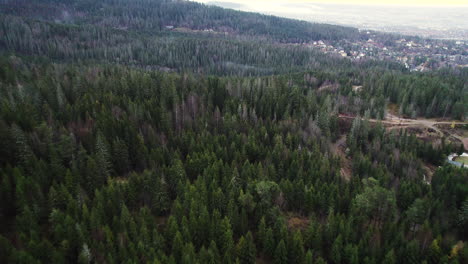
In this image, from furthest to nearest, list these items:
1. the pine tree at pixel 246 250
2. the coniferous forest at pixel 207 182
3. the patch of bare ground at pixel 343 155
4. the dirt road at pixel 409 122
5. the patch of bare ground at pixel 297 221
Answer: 1. the dirt road at pixel 409 122
2. the patch of bare ground at pixel 343 155
3. the patch of bare ground at pixel 297 221
4. the pine tree at pixel 246 250
5. the coniferous forest at pixel 207 182

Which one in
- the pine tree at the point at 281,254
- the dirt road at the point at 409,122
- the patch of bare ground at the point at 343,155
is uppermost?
the dirt road at the point at 409,122

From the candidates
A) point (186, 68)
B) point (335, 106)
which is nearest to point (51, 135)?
point (335, 106)

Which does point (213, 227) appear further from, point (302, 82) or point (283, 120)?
point (302, 82)

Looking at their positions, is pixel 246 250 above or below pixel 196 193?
below

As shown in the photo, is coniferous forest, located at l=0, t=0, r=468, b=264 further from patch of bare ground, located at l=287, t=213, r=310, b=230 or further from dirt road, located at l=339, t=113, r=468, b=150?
dirt road, located at l=339, t=113, r=468, b=150

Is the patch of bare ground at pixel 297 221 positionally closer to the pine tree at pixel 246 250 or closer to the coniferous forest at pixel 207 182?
the coniferous forest at pixel 207 182

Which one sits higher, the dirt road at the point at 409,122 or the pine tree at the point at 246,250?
the dirt road at the point at 409,122

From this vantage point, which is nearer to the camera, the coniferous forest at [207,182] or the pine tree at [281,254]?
the coniferous forest at [207,182]

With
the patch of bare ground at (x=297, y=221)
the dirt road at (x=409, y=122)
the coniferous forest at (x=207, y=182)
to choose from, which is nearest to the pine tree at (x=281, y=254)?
the coniferous forest at (x=207, y=182)

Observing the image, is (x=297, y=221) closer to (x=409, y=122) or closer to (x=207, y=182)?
(x=207, y=182)

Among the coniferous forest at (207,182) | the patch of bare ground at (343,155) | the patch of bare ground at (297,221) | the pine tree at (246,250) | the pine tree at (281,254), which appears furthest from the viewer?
the patch of bare ground at (343,155)

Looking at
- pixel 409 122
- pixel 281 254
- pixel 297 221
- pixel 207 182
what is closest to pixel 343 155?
pixel 409 122
